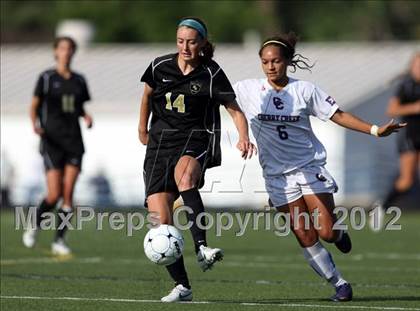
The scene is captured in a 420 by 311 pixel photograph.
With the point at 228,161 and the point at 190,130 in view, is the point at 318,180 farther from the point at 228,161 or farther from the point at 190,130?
the point at 228,161

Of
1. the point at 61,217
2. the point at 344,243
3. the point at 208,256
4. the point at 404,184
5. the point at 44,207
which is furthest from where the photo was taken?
the point at 404,184

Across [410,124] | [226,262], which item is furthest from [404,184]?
[226,262]

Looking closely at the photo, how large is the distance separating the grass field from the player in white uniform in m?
0.54

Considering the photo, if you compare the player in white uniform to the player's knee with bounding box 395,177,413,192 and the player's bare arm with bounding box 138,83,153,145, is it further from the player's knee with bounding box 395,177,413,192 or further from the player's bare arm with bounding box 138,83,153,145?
the player's knee with bounding box 395,177,413,192

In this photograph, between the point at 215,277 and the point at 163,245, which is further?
the point at 215,277

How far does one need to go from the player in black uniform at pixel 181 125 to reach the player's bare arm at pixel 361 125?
0.81 meters

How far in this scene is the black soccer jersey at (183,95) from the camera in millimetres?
10164

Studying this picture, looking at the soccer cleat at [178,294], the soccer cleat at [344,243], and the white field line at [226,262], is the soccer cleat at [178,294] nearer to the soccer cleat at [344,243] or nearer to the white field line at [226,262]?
the soccer cleat at [344,243]

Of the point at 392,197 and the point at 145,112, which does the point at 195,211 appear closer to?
the point at 145,112

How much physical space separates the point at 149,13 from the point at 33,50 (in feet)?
38.4

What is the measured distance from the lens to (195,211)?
9953 millimetres

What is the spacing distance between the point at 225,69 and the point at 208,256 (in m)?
33.6

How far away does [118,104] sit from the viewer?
40438 millimetres

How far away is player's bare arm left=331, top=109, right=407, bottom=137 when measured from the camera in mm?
9859
